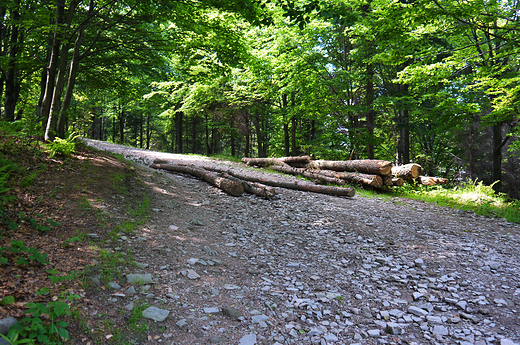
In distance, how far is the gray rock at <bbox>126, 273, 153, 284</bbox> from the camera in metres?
3.61

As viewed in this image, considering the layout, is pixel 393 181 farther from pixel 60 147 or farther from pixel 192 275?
pixel 60 147

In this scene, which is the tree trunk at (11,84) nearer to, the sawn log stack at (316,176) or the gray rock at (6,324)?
the sawn log stack at (316,176)

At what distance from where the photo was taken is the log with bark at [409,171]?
40.6 ft

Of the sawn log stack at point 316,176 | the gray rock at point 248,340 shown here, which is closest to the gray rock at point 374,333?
the gray rock at point 248,340

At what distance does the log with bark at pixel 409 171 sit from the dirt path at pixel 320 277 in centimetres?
490

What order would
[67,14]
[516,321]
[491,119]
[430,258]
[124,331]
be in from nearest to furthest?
[124,331]
[516,321]
[430,258]
[67,14]
[491,119]

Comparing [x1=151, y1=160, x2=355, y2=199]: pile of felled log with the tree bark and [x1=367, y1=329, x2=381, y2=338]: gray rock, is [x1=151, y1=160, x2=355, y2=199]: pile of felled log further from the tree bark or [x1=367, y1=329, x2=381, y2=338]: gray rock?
[x1=367, y1=329, x2=381, y2=338]: gray rock

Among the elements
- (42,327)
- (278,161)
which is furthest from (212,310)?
(278,161)

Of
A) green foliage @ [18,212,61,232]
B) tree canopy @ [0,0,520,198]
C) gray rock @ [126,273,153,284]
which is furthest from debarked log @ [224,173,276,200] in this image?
green foliage @ [18,212,61,232]

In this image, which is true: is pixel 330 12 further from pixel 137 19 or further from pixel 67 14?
pixel 67 14

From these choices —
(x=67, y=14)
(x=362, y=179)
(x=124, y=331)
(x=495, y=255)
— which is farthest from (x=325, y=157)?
(x=124, y=331)

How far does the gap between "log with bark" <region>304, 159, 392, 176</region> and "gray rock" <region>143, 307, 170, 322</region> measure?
10.9 m

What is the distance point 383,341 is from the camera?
3.02 m

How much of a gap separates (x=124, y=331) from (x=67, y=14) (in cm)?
883
